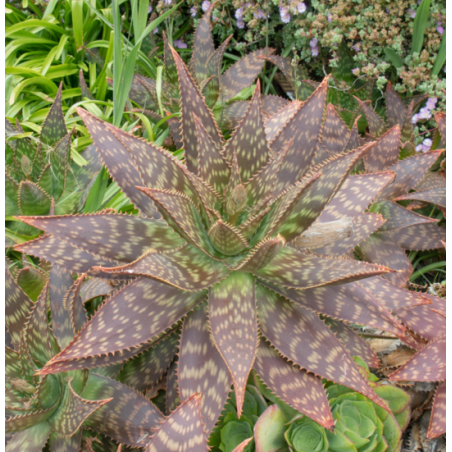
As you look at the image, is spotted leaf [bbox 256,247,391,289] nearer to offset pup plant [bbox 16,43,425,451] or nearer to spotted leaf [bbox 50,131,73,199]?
offset pup plant [bbox 16,43,425,451]

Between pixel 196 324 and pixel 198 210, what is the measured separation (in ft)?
0.93

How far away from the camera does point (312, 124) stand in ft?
3.45

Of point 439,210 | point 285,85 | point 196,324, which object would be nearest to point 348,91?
point 285,85

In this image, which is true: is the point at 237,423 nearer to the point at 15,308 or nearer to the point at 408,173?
the point at 15,308

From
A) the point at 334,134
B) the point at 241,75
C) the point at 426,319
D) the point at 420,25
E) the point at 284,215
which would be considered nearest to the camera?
the point at 284,215

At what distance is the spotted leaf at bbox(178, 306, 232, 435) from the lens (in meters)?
0.95

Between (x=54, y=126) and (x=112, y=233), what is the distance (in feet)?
2.99

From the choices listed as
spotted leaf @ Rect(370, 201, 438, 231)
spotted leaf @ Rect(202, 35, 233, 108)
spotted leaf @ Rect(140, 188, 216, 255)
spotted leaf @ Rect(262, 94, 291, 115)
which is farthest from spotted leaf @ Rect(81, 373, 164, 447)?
spotted leaf @ Rect(262, 94, 291, 115)

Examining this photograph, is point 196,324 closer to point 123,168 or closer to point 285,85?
point 123,168

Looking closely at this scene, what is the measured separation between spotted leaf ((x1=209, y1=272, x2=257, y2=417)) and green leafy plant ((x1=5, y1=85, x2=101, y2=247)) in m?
0.82

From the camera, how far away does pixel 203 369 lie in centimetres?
98

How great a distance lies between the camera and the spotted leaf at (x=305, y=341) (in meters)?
0.96

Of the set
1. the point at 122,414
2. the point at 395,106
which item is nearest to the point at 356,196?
the point at 122,414

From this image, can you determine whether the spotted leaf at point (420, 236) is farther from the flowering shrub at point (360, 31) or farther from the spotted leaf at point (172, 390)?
the spotted leaf at point (172, 390)
